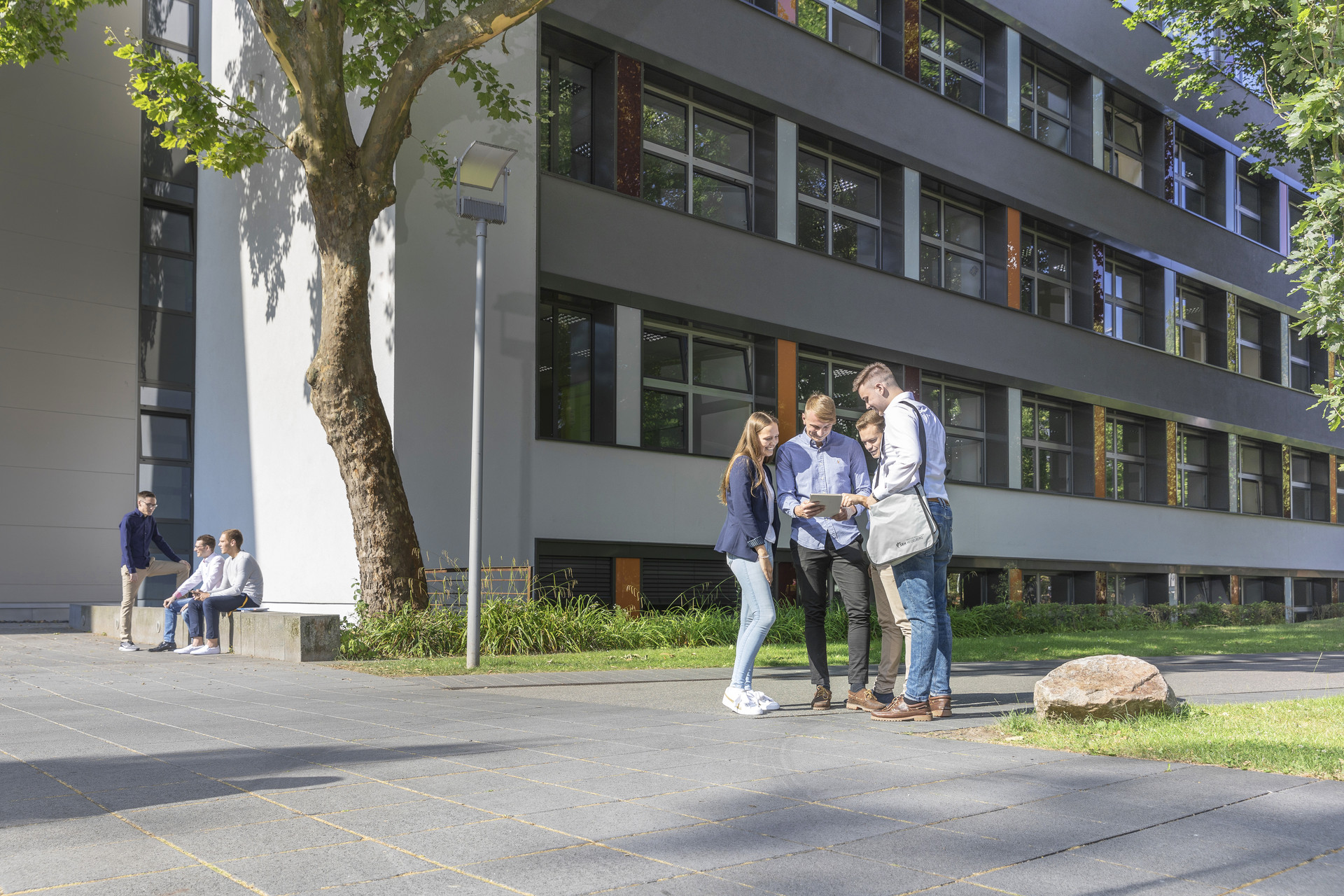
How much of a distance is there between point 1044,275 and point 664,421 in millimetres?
11206

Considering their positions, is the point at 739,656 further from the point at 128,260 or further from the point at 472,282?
the point at 128,260

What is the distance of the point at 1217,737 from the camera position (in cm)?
541

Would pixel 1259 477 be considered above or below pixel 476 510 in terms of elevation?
above

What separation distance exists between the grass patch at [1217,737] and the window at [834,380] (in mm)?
11679

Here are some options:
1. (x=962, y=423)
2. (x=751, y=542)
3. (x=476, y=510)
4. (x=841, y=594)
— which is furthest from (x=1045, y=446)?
(x=751, y=542)

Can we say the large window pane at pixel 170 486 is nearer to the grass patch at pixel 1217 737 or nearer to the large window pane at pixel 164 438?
the large window pane at pixel 164 438

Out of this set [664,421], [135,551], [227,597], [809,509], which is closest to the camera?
[809,509]

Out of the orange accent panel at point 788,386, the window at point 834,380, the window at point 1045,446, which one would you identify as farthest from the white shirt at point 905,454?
the window at point 1045,446

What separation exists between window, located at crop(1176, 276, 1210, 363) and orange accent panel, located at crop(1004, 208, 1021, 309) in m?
6.54

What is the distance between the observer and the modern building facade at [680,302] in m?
14.3

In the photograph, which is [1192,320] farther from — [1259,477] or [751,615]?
[751,615]

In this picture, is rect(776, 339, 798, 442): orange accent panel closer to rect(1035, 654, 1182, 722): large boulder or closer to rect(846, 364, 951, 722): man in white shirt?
rect(846, 364, 951, 722): man in white shirt

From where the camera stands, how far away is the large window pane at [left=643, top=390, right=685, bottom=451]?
15.8 metres

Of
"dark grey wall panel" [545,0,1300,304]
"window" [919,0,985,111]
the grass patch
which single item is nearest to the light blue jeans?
the grass patch
